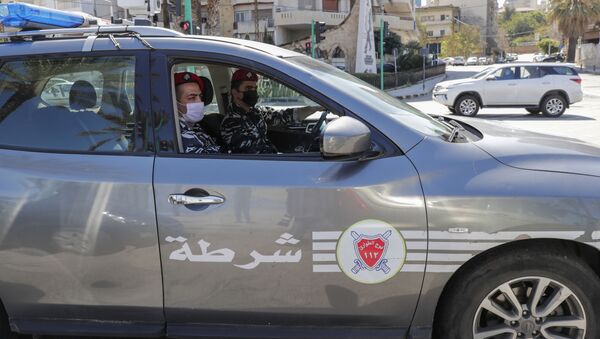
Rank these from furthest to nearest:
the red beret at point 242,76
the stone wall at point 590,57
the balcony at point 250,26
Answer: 1. the stone wall at point 590,57
2. the balcony at point 250,26
3. the red beret at point 242,76

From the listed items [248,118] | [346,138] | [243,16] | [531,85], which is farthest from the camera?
[243,16]

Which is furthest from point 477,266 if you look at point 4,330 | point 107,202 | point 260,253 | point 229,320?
point 4,330

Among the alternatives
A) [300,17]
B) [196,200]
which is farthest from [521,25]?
[196,200]

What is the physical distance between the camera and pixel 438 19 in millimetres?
112750

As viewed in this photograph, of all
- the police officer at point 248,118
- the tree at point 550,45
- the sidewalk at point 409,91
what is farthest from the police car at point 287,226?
the tree at point 550,45

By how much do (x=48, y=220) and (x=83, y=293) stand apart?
15.3 inches

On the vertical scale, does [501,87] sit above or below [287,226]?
above

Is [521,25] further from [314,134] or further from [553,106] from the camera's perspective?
[314,134]

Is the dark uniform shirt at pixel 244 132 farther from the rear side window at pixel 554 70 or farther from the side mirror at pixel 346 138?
the rear side window at pixel 554 70

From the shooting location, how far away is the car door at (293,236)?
239 centimetres

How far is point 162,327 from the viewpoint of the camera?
2586mm

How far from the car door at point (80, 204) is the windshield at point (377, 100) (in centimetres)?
87

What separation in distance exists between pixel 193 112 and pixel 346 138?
1159 millimetres

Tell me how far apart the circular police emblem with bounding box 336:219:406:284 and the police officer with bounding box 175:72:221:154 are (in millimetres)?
920
